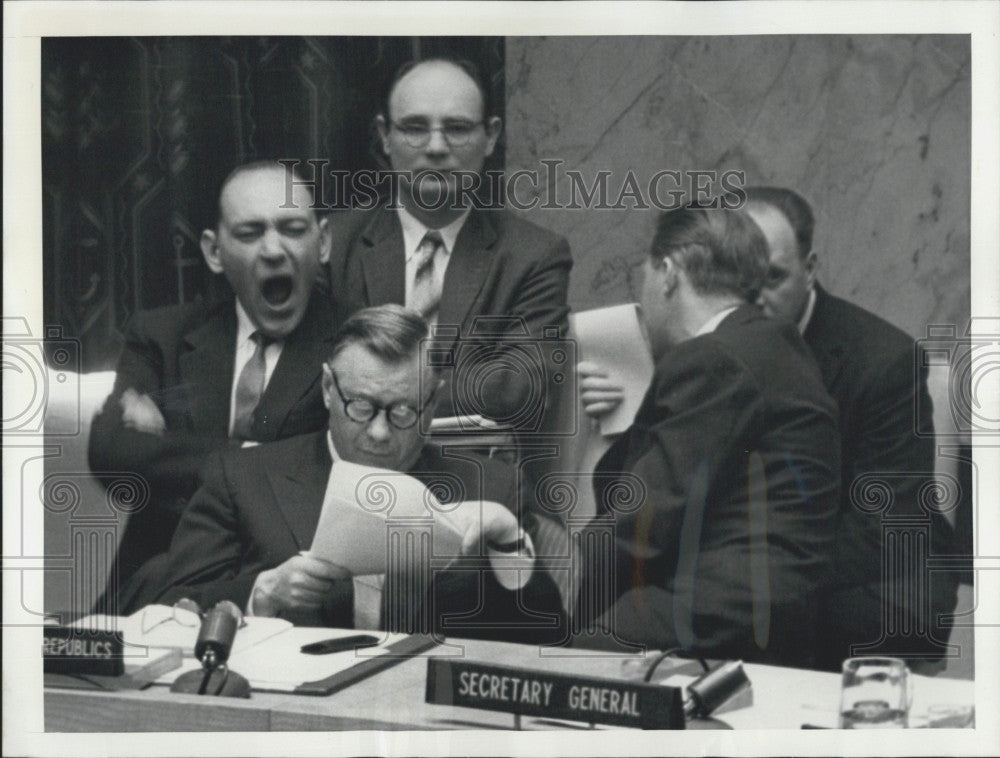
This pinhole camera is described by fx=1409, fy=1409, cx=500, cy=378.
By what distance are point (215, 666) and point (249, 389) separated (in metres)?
0.79

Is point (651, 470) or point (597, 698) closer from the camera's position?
point (597, 698)

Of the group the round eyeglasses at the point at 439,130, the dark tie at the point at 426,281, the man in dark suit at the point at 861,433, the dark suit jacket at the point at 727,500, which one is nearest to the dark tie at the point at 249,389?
the dark tie at the point at 426,281

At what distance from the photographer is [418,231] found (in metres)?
4.00

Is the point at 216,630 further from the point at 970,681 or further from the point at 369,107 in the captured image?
the point at 970,681

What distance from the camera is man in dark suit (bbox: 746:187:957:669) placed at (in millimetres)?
3971

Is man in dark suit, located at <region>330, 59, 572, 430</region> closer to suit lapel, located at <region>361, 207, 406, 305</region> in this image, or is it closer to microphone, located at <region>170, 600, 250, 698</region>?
suit lapel, located at <region>361, 207, 406, 305</region>

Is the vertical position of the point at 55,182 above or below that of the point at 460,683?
above

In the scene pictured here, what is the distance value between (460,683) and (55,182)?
1806 mm

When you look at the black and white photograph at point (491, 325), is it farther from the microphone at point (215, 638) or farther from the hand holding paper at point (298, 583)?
the microphone at point (215, 638)

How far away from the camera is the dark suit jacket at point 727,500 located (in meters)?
3.93

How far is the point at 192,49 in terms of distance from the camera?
3969mm

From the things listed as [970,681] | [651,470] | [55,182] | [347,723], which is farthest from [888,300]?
[55,182]

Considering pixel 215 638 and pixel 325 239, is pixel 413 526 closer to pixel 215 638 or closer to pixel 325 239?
pixel 215 638

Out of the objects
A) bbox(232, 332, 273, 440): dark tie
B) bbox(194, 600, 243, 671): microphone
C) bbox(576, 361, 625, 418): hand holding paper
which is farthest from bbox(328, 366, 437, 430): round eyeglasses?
bbox(194, 600, 243, 671): microphone
